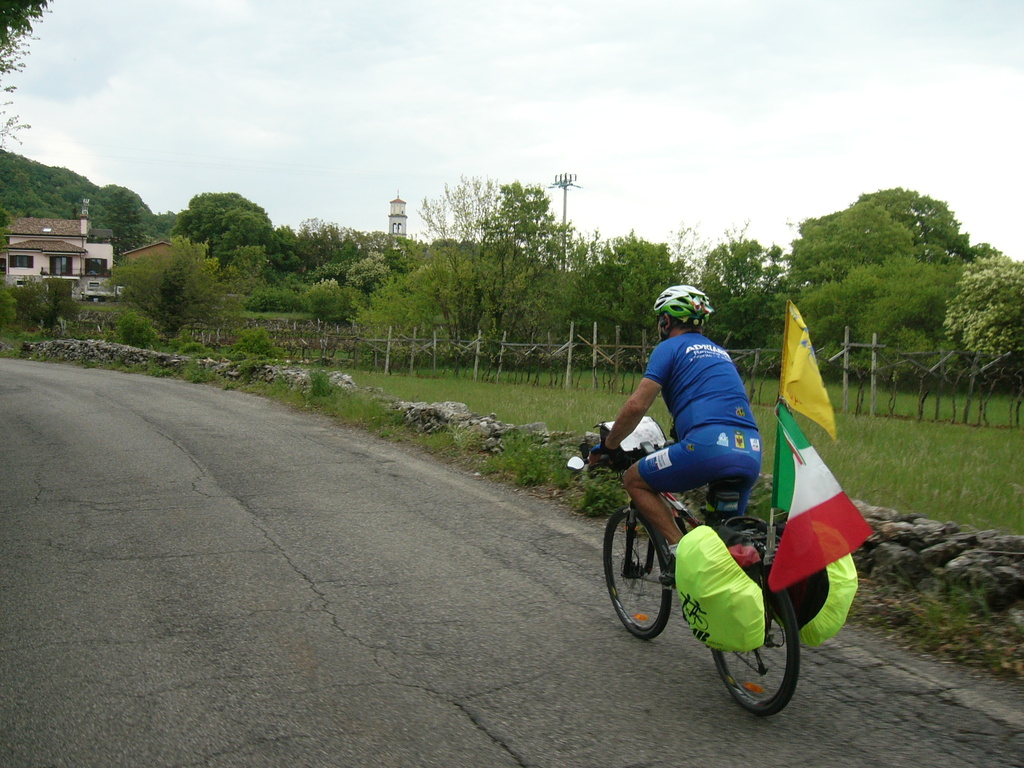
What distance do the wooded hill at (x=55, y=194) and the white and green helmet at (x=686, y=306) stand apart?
96.2m

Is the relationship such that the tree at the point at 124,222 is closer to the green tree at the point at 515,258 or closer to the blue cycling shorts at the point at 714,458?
the green tree at the point at 515,258

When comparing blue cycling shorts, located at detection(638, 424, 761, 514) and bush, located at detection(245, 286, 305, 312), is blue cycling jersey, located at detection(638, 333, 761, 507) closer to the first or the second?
blue cycling shorts, located at detection(638, 424, 761, 514)

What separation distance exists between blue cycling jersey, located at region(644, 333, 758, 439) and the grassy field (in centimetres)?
401

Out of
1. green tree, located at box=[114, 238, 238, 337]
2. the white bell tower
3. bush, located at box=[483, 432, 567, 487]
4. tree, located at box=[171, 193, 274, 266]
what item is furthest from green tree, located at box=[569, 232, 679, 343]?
the white bell tower

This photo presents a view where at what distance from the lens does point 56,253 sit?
291ft

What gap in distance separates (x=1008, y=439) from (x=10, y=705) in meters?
17.2

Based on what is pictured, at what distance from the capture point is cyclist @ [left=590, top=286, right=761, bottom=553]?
395cm

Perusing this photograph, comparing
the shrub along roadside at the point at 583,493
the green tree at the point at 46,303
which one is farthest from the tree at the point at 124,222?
the shrub along roadside at the point at 583,493

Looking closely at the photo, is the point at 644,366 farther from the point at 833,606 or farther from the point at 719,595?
the point at 719,595

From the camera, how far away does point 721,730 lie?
3545mm

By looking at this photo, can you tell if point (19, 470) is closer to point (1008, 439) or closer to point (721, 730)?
point (721, 730)

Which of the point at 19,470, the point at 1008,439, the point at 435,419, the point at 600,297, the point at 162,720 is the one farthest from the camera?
the point at 600,297

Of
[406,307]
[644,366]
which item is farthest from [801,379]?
[406,307]

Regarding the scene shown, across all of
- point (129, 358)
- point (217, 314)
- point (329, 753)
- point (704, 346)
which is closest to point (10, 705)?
point (329, 753)
